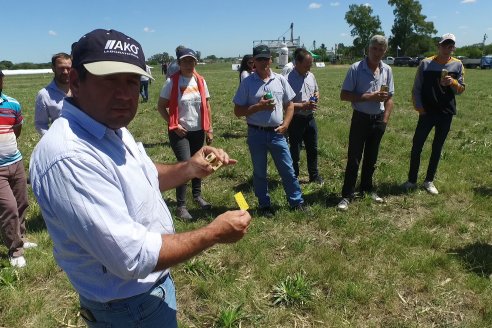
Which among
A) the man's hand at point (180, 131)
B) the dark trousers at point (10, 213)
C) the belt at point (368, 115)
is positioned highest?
the belt at point (368, 115)

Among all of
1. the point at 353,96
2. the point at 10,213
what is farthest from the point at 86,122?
the point at 353,96

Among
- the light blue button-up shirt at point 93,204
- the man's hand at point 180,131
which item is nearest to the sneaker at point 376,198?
the man's hand at point 180,131

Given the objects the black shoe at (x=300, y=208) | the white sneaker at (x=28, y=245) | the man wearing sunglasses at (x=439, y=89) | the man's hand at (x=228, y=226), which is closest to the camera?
the man's hand at (x=228, y=226)

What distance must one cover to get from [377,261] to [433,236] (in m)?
1.00

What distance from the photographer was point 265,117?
545cm

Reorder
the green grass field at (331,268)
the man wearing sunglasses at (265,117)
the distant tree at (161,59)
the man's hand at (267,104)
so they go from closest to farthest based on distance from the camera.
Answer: the green grass field at (331,268), the man's hand at (267,104), the man wearing sunglasses at (265,117), the distant tree at (161,59)

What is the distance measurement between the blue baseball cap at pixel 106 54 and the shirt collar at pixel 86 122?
19 centimetres

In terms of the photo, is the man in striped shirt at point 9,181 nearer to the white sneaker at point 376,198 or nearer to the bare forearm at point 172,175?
the bare forearm at point 172,175

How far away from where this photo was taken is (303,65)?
6.72m

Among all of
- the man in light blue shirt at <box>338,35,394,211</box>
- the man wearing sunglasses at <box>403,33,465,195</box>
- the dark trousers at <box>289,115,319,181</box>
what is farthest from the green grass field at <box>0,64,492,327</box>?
the man wearing sunglasses at <box>403,33,465,195</box>

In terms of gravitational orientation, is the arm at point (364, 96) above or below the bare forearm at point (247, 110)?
above

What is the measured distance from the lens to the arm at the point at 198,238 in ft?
5.25

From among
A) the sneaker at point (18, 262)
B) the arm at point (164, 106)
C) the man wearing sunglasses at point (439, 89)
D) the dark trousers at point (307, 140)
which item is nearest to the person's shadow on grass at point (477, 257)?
the man wearing sunglasses at point (439, 89)

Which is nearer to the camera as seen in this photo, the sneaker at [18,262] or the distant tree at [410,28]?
the sneaker at [18,262]
